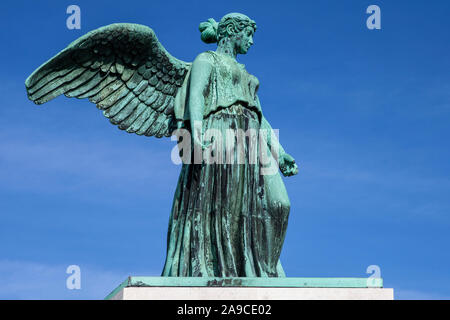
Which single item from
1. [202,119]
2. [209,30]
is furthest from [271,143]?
[209,30]

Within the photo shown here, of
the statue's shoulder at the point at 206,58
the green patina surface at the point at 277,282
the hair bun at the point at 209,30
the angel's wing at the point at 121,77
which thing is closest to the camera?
the green patina surface at the point at 277,282

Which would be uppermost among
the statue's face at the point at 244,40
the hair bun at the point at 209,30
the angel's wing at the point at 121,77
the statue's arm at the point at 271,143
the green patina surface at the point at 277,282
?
the hair bun at the point at 209,30

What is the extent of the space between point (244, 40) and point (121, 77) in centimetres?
160

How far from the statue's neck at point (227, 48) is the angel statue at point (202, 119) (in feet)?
0.04

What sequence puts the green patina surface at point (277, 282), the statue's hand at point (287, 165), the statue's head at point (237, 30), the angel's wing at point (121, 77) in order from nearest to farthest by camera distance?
the green patina surface at point (277, 282) < the angel's wing at point (121, 77) < the statue's head at point (237, 30) < the statue's hand at point (287, 165)

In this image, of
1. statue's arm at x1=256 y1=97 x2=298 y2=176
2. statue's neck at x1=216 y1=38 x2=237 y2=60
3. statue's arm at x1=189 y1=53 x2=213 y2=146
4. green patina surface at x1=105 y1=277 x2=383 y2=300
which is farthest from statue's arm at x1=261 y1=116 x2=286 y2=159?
Result: green patina surface at x1=105 y1=277 x2=383 y2=300

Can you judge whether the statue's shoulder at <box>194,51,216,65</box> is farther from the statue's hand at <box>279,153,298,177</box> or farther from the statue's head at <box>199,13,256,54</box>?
the statue's hand at <box>279,153,298,177</box>

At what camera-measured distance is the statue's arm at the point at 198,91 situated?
11469 mm

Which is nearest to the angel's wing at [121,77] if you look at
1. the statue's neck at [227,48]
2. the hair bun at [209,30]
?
the hair bun at [209,30]

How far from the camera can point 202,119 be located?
1162cm

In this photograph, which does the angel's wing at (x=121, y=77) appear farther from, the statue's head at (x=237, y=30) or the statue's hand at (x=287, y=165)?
the statue's hand at (x=287, y=165)

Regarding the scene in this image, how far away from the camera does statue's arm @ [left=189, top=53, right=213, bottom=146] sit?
1147cm
